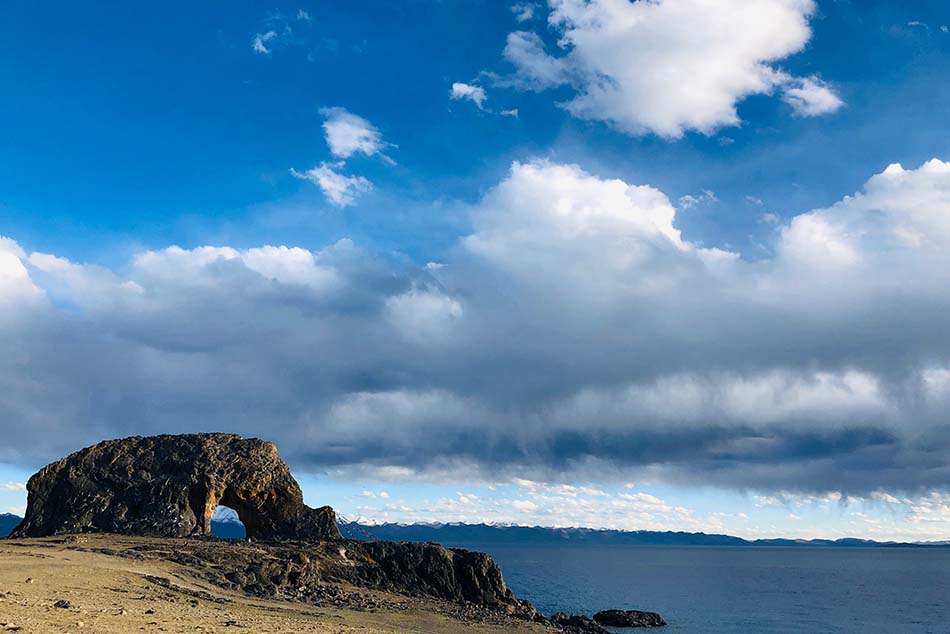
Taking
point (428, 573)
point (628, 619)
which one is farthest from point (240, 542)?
point (628, 619)

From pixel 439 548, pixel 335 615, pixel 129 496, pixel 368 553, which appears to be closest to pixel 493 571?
pixel 439 548

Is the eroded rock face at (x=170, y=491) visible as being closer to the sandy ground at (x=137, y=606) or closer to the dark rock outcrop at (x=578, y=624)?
the sandy ground at (x=137, y=606)

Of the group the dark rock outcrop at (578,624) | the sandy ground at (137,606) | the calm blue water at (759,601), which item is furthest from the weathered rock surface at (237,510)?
the calm blue water at (759,601)

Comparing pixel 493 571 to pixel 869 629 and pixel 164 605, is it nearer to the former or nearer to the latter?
pixel 164 605

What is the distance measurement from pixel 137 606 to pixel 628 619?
68.5 metres

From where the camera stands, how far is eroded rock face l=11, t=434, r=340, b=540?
70062 millimetres

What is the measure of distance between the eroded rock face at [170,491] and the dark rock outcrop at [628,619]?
3756cm

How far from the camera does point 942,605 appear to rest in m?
133

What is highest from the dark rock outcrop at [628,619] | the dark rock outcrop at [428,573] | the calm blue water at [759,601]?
the dark rock outcrop at [428,573]

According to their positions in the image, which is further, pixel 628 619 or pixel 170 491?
pixel 628 619

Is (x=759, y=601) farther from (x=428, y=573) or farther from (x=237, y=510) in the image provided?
(x=237, y=510)

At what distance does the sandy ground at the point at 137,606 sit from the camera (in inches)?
1180

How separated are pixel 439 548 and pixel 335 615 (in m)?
23.2

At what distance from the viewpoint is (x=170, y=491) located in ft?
234
